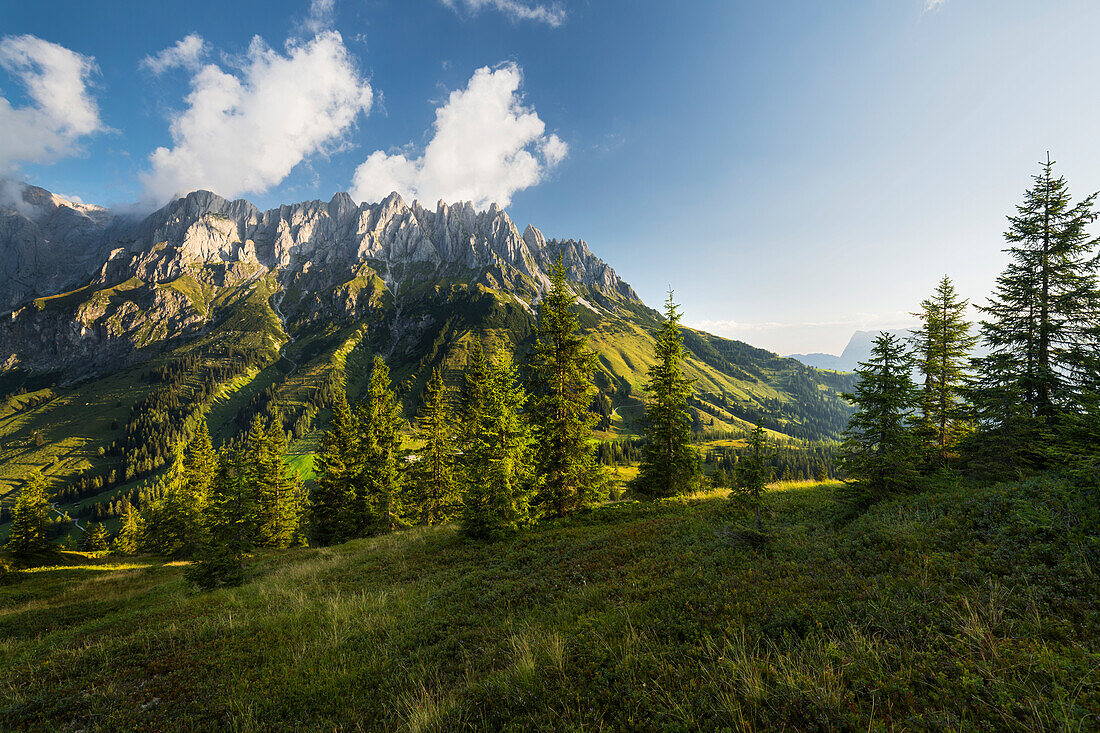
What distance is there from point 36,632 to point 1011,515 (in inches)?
1233

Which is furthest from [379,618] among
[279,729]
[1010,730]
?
[1010,730]

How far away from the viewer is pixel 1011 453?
16453mm

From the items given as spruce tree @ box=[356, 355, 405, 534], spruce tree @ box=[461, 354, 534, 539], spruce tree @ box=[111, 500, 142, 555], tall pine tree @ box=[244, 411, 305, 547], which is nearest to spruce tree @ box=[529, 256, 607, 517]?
spruce tree @ box=[461, 354, 534, 539]

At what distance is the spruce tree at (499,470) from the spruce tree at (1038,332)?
22.6 meters

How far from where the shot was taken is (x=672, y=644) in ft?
19.2

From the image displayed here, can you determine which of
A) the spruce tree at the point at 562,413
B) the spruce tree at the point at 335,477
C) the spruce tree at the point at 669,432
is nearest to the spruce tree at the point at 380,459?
the spruce tree at the point at 335,477

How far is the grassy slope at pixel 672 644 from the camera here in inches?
155

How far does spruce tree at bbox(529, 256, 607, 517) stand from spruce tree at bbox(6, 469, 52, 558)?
57055mm

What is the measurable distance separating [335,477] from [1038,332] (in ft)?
168

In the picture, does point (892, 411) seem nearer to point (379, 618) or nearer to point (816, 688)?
point (816, 688)

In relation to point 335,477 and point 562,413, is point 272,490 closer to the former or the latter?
point 335,477

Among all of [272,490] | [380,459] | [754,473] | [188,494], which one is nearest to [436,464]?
[380,459]

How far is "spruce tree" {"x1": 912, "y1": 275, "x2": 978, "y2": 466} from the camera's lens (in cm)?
2288

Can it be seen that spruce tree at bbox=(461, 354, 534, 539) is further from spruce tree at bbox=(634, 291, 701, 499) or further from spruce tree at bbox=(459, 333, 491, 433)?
spruce tree at bbox=(634, 291, 701, 499)
